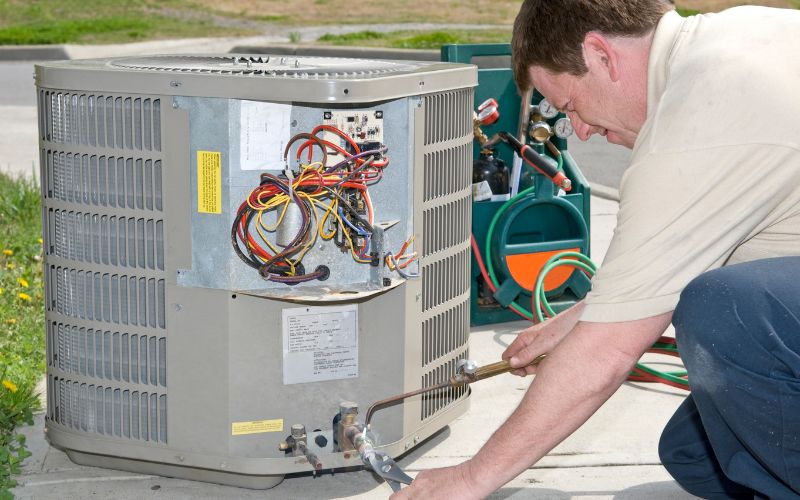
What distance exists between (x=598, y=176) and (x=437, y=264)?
460 centimetres

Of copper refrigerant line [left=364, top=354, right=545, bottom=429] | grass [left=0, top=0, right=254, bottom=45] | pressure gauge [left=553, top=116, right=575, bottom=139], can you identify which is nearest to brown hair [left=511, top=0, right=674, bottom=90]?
copper refrigerant line [left=364, top=354, right=545, bottom=429]

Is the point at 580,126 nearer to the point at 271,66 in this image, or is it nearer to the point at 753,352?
the point at 753,352

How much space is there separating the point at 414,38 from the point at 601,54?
1153 cm

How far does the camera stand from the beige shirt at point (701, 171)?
201 cm

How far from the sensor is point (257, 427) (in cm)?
284

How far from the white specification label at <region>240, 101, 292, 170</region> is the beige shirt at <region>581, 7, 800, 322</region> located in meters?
0.93

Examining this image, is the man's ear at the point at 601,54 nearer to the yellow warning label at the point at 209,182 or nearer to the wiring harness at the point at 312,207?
the wiring harness at the point at 312,207

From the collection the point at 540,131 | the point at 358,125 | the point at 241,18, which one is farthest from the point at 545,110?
the point at 241,18

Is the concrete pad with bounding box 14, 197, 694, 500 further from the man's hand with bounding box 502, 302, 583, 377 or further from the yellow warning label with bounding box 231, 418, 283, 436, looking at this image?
the man's hand with bounding box 502, 302, 583, 377

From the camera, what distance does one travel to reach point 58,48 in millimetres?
13172

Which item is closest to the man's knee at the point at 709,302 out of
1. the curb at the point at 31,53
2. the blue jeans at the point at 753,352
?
the blue jeans at the point at 753,352

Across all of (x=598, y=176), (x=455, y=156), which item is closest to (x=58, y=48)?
(x=598, y=176)

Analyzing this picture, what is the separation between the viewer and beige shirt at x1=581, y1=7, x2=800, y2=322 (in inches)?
79.0

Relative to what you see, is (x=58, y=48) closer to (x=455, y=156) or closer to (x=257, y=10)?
(x=257, y=10)
